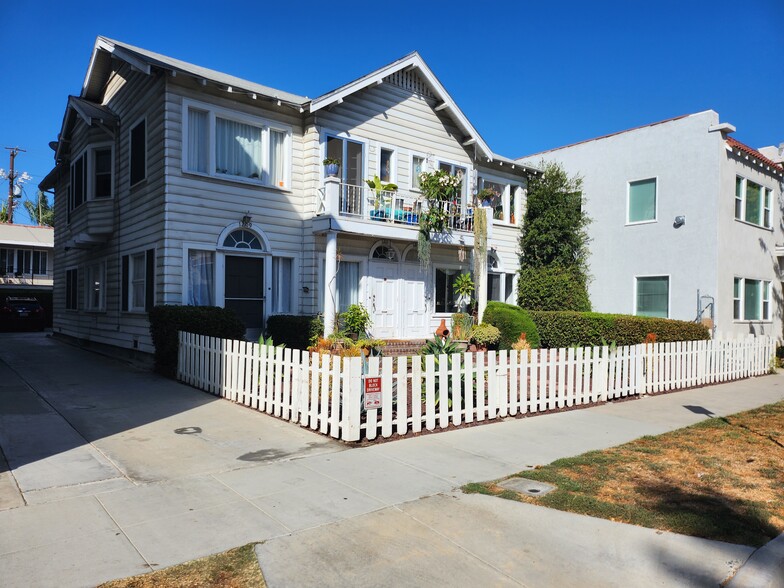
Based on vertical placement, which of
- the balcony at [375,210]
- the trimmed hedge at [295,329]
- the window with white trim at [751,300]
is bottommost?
the trimmed hedge at [295,329]

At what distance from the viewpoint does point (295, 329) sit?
43.8ft

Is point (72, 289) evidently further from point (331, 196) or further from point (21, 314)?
point (331, 196)

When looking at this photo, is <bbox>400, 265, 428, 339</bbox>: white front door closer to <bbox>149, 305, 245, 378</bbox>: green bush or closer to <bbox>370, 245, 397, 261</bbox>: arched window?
<bbox>370, 245, 397, 261</bbox>: arched window

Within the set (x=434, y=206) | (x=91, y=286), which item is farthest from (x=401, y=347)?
(x=91, y=286)

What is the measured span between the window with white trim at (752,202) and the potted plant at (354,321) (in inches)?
506

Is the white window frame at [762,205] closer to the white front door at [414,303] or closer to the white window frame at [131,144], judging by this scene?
the white front door at [414,303]

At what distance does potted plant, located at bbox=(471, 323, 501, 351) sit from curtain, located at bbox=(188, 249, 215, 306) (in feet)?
23.4

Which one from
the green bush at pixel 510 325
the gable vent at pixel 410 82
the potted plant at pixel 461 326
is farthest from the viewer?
the gable vent at pixel 410 82

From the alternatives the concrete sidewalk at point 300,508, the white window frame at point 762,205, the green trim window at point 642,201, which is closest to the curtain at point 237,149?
the concrete sidewalk at point 300,508

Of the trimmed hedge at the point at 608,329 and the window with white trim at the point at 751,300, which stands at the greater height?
the window with white trim at the point at 751,300

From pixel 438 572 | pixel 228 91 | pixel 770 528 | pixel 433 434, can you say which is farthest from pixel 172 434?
pixel 228 91

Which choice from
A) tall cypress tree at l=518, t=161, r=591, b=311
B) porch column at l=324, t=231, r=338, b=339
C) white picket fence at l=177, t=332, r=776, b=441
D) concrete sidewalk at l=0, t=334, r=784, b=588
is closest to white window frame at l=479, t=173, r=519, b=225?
tall cypress tree at l=518, t=161, r=591, b=311

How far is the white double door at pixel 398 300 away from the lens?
51.9 feet

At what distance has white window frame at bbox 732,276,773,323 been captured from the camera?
18422 millimetres
